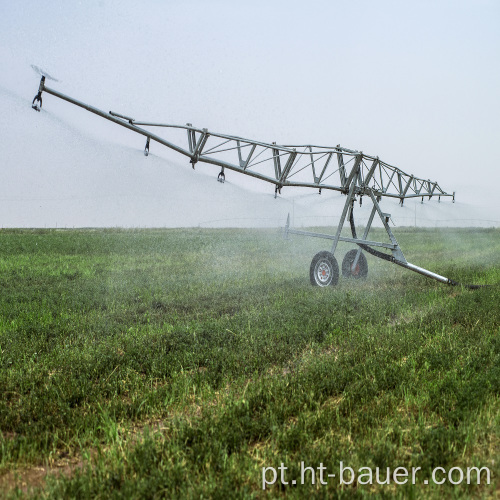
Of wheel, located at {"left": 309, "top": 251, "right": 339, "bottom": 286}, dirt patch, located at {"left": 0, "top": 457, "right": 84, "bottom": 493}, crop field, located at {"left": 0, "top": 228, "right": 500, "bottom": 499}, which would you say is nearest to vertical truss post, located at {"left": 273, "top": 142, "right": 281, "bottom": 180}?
wheel, located at {"left": 309, "top": 251, "right": 339, "bottom": 286}

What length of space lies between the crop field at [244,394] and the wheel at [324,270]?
1.87 meters

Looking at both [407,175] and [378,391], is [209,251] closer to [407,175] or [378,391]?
Result: [407,175]

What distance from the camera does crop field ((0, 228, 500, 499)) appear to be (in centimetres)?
313

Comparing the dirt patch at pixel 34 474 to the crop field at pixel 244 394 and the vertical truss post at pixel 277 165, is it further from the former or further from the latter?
the vertical truss post at pixel 277 165

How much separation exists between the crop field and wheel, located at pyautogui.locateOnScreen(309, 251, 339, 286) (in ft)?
6.12

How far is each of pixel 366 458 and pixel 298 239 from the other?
25.1m

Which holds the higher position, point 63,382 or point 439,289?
point 439,289

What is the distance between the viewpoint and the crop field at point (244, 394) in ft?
10.3

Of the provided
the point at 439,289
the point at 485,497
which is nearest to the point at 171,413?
the point at 485,497

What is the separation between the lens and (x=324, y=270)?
11820mm

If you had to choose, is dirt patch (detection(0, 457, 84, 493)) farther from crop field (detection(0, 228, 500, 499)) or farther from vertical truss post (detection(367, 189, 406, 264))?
vertical truss post (detection(367, 189, 406, 264))

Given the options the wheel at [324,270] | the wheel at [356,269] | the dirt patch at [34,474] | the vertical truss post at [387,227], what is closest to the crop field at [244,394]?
the dirt patch at [34,474]

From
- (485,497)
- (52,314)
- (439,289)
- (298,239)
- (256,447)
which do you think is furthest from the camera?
(298,239)

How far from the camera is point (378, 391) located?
14.9ft
